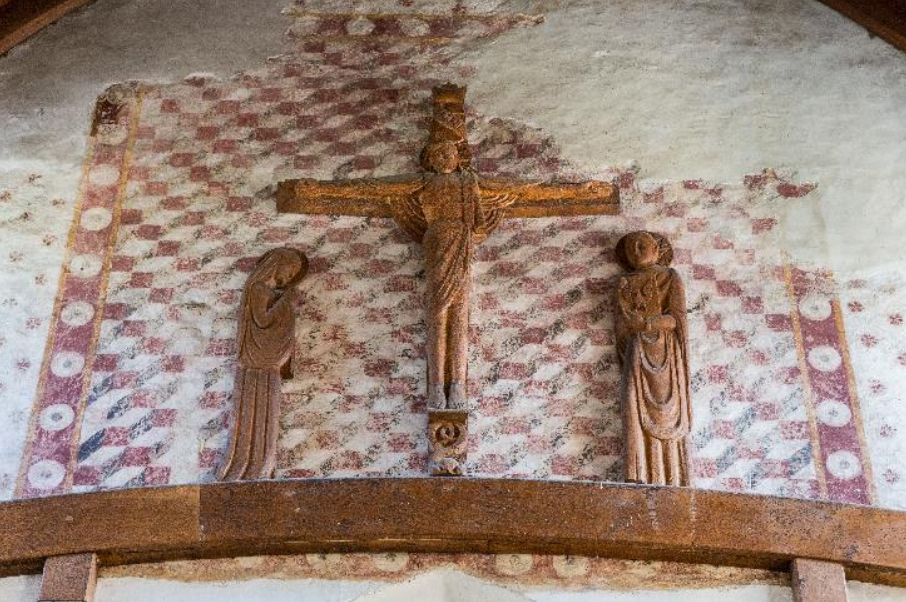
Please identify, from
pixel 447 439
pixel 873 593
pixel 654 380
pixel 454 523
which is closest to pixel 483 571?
pixel 454 523

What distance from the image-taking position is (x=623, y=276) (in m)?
8.09

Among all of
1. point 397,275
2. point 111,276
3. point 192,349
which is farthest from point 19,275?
point 397,275

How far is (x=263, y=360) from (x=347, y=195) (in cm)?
95

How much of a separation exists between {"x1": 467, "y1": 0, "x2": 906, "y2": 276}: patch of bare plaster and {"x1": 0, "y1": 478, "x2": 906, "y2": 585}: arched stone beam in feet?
4.57

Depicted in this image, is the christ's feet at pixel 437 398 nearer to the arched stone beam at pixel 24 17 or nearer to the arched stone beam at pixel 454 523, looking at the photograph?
the arched stone beam at pixel 454 523

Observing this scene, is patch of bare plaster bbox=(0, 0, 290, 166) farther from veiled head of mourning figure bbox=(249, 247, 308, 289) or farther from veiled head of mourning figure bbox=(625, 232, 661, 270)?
veiled head of mourning figure bbox=(625, 232, 661, 270)

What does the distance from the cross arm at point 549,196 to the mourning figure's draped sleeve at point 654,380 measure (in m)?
0.44

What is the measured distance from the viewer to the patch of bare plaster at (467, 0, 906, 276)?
845 cm

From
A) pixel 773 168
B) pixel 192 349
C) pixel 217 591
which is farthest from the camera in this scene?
pixel 773 168

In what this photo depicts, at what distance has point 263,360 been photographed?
777 centimetres

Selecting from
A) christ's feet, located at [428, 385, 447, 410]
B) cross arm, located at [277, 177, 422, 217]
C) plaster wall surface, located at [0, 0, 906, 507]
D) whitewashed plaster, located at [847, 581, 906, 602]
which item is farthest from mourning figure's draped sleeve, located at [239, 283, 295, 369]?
whitewashed plaster, located at [847, 581, 906, 602]

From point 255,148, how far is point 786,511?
304 centimetres

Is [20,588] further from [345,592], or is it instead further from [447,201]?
[447,201]

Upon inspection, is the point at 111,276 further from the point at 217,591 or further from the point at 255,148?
the point at 217,591
